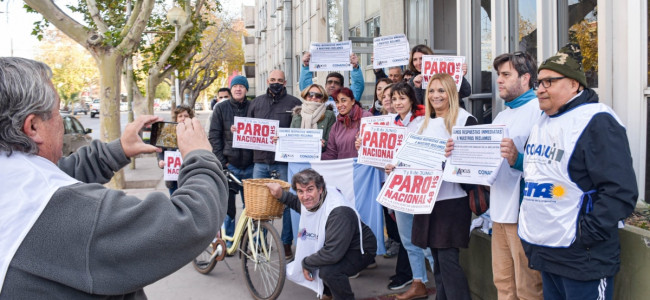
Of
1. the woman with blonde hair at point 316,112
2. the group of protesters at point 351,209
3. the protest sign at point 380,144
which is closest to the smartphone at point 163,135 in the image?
the group of protesters at point 351,209

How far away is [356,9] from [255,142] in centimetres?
820

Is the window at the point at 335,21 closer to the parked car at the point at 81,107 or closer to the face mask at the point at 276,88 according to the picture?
the face mask at the point at 276,88

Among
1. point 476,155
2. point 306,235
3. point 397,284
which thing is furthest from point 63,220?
point 397,284

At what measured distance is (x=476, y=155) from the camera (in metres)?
3.85

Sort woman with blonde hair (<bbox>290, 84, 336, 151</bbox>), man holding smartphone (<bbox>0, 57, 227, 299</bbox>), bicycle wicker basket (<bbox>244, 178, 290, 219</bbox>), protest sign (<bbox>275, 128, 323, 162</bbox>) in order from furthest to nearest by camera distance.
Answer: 1. woman with blonde hair (<bbox>290, 84, 336, 151</bbox>)
2. protest sign (<bbox>275, 128, 323, 162</bbox>)
3. bicycle wicker basket (<bbox>244, 178, 290, 219</bbox>)
4. man holding smartphone (<bbox>0, 57, 227, 299</bbox>)

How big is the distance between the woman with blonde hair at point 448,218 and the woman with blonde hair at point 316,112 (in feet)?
7.18

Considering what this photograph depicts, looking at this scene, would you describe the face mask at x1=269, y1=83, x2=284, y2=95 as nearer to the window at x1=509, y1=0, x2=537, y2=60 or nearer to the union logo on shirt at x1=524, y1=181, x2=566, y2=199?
the window at x1=509, y1=0, x2=537, y2=60

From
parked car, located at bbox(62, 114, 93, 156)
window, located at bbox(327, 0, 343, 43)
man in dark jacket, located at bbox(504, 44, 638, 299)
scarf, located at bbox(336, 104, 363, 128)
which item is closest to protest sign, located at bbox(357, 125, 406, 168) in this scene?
scarf, located at bbox(336, 104, 363, 128)

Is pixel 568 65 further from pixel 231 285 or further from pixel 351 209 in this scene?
pixel 231 285

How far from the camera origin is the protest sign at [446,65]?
17.4 feet

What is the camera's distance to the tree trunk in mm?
12055

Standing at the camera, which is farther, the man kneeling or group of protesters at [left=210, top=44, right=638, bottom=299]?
the man kneeling

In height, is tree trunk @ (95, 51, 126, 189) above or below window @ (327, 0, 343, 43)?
below

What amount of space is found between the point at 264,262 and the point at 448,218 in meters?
2.00
